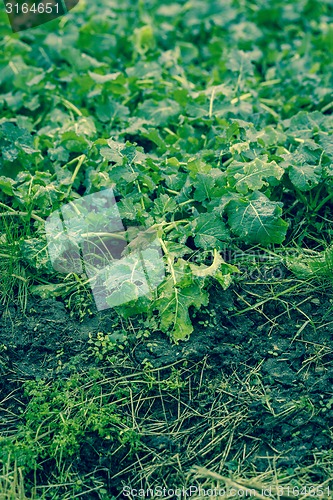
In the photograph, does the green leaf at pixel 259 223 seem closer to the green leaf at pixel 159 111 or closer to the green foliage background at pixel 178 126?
the green foliage background at pixel 178 126

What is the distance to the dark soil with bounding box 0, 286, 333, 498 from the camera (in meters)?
2.49

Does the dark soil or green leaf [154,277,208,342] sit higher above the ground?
green leaf [154,277,208,342]

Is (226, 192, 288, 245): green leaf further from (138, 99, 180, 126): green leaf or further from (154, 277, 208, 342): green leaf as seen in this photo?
(138, 99, 180, 126): green leaf

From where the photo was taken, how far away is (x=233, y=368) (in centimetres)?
271

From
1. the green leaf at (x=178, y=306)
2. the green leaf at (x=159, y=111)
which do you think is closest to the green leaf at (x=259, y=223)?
the green leaf at (x=178, y=306)

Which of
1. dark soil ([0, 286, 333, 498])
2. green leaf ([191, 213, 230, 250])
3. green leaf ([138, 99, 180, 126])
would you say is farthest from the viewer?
green leaf ([138, 99, 180, 126])

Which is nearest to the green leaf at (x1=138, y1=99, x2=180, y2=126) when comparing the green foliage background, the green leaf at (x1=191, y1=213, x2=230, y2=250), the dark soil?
the green foliage background

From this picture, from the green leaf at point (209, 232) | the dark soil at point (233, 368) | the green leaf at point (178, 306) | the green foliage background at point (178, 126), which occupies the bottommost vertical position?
the dark soil at point (233, 368)

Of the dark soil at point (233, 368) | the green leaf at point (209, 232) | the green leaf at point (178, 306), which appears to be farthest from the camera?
the green leaf at point (209, 232)

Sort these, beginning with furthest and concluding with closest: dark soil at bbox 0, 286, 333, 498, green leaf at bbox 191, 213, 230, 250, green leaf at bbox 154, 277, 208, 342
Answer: green leaf at bbox 191, 213, 230, 250
green leaf at bbox 154, 277, 208, 342
dark soil at bbox 0, 286, 333, 498

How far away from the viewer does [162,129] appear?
367 cm

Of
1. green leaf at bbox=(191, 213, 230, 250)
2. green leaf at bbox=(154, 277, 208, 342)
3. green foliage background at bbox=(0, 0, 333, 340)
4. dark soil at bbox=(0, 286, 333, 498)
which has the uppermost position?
green foliage background at bbox=(0, 0, 333, 340)

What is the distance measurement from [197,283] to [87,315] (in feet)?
1.73

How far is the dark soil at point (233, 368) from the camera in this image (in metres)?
2.49
